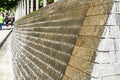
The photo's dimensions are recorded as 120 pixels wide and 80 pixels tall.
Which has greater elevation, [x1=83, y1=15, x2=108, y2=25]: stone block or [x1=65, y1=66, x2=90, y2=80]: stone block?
[x1=83, y1=15, x2=108, y2=25]: stone block

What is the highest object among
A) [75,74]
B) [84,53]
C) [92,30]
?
[92,30]

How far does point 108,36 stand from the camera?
2324 millimetres

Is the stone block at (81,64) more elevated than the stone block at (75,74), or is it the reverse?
the stone block at (81,64)

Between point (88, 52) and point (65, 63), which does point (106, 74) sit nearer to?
point (88, 52)

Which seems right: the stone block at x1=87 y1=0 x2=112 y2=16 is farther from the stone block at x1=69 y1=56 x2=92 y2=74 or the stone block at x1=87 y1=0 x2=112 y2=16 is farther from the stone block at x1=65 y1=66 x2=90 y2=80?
the stone block at x1=65 y1=66 x2=90 y2=80

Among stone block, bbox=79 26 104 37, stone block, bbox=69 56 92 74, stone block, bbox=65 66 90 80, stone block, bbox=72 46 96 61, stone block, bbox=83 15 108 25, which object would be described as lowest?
stone block, bbox=65 66 90 80

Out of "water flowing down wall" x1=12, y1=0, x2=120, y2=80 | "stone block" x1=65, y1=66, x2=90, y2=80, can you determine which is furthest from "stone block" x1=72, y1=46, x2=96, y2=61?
→ "stone block" x1=65, y1=66, x2=90, y2=80

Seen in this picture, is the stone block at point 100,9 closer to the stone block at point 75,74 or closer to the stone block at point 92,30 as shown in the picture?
the stone block at point 92,30

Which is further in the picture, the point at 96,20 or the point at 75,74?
the point at 75,74

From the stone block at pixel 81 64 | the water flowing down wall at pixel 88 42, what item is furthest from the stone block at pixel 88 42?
the stone block at pixel 81 64

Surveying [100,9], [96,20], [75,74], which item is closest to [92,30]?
[96,20]

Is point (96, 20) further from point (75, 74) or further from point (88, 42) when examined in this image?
point (75, 74)

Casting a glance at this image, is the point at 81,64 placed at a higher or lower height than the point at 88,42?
lower

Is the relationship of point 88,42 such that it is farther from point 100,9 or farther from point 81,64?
point 100,9
